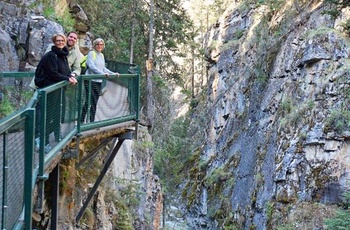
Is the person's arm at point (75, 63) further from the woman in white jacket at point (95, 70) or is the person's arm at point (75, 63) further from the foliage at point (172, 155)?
the foliage at point (172, 155)

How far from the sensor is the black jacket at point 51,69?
6.01 meters

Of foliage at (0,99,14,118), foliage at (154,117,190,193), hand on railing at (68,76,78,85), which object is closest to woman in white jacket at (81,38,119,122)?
hand on railing at (68,76,78,85)

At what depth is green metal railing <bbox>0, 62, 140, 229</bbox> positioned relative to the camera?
350 centimetres

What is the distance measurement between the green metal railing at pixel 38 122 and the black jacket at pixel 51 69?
0.45 feet

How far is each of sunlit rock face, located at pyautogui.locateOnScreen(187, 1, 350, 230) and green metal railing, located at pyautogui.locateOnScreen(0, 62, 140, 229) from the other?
26.9 feet

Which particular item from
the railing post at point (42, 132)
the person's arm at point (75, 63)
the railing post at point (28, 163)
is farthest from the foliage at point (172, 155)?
the railing post at point (28, 163)

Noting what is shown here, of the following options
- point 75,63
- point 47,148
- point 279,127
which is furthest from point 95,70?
point 279,127

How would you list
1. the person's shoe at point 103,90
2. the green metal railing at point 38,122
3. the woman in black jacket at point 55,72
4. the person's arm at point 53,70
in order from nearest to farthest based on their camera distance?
the green metal railing at point 38,122, the woman in black jacket at point 55,72, the person's arm at point 53,70, the person's shoe at point 103,90

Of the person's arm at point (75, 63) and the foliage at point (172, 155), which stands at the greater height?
the person's arm at point (75, 63)

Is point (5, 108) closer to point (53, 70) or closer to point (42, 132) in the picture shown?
point (53, 70)

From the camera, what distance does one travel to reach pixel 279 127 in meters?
18.4

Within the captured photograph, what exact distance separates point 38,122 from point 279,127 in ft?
47.6

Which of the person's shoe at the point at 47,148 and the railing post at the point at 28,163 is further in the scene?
the person's shoe at the point at 47,148

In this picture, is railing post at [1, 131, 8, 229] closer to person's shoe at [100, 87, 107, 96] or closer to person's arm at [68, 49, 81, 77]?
person's arm at [68, 49, 81, 77]
